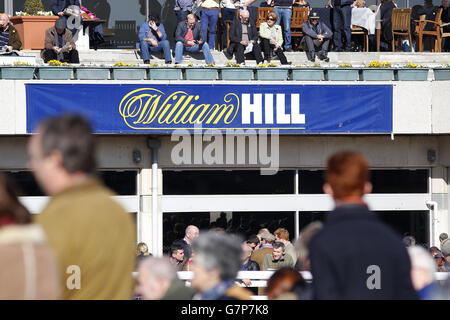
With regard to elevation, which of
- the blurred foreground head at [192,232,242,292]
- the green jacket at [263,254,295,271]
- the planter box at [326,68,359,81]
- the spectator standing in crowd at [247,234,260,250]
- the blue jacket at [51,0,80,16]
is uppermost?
the blue jacket at [51,0,80,16]

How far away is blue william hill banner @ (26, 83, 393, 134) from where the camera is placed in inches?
692

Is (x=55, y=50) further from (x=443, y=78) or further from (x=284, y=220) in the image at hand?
(x=443, y=78)

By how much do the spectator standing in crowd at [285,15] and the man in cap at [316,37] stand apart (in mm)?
349

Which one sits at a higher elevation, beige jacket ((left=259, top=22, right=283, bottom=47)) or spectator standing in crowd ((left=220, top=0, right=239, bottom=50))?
spectator standing in crowd ((left=220, top=0, right=239, bottom=50))

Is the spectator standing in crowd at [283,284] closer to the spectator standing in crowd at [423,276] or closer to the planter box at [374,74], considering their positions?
the spectator standing in crowd at [423,276]

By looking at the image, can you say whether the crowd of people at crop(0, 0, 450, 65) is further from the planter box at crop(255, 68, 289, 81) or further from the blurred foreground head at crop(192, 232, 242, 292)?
the blurred foreground head at crop(192, 232, 242, 292)

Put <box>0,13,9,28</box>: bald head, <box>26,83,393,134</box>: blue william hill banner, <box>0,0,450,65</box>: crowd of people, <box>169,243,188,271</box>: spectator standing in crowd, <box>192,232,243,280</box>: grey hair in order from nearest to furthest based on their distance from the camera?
<box>192,232,243,280</box>: grey hair
<box>169,243,188,271</box>: spectator standing in crowd
<box>26,83,393,134</box>: blue william hill banner
<box>0,13,9,28</box>: bald head
<box>0,0,450,65</box>: crowd of people

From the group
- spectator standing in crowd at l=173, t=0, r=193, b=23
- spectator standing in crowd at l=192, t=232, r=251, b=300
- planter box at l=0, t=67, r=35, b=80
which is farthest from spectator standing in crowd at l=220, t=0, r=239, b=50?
spectator standing in crowd at l=192, t=232, r=251, b=300

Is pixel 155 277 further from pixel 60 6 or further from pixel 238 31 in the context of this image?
pixel 60 6

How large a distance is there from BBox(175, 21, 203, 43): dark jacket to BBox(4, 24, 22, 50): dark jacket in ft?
10.6

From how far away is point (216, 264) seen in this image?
4035 millimetres

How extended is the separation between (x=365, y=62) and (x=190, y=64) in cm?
418

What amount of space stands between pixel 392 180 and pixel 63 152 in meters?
16.4

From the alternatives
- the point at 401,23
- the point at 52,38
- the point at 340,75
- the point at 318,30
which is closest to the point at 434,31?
the point at 401,23
